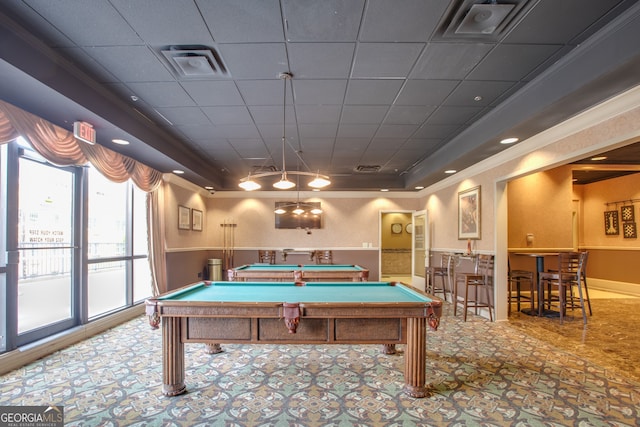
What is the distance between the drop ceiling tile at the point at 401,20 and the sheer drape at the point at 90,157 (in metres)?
3.23

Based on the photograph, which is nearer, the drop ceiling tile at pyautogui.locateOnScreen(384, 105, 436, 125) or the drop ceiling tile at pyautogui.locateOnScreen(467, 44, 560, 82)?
the drop ceiling tile at pyautogui.locateOnScreen(467, 44, 560, 82)

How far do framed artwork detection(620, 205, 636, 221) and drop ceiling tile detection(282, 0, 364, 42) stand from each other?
29.1 feet

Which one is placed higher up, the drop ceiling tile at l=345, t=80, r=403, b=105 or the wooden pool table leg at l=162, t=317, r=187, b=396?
the drop ceiling tile at l=345, t=80, r=403, b=105

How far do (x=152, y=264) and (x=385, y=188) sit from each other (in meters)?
5.62

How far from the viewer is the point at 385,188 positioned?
28.2ft

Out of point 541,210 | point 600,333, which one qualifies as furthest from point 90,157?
point 541,210

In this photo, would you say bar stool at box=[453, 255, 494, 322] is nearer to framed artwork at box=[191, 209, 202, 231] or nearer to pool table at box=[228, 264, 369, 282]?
pool table at box=[228, 264, 369, 282]

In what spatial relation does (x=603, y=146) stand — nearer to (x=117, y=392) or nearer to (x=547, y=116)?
(x=547, y=116)

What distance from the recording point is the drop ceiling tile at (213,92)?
335cm

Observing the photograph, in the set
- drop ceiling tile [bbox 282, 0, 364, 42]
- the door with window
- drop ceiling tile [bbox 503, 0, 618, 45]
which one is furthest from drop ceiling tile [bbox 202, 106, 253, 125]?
drop ceiling tile [bbox 503, 0, 618, 45]

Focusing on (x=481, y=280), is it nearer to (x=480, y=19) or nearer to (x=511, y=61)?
(x=511, y=61)

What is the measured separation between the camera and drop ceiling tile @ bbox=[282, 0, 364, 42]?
221cm

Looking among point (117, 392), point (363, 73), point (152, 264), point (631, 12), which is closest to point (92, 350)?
point (117, 392)
